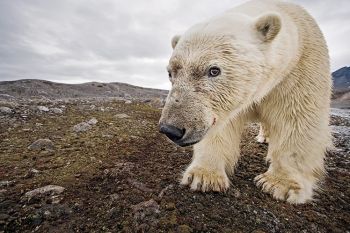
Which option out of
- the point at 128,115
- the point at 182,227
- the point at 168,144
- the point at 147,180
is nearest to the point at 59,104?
the point at 128,115

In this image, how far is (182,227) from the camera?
1.97 meters

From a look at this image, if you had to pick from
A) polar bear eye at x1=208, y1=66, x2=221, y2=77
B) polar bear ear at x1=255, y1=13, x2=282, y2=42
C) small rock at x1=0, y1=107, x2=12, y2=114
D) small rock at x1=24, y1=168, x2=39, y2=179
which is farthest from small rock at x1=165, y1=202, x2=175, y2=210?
small rock at x1=0, y1=107, x2=12, y2=114

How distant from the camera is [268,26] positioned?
8.87 ft

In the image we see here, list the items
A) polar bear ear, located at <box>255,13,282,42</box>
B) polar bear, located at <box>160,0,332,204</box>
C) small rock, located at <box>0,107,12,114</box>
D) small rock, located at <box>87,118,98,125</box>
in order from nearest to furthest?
polar bear, located at <box>160,0,332,204</box> < polar bear ear, located at <box>255,13,282,42</box> < small rock, located at <box>87,118,98,125</box> < small rock, located at <box>0,107,12,114</box>

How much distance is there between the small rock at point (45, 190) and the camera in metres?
2.32

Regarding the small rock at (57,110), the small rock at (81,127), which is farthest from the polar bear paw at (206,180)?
the small rock at (57,110)

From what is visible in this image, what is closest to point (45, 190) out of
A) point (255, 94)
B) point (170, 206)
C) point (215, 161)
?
point (170, 206)

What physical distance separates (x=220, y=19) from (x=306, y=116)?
48.1 inches

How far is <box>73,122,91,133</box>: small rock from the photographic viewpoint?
4.18m

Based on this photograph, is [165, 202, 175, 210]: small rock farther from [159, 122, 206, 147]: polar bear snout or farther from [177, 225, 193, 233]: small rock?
[159, 122, 206, 147]: polar bear snout

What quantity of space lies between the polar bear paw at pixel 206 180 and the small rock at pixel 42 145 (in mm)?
1660

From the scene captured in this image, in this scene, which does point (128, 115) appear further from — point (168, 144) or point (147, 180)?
point (147, 180)

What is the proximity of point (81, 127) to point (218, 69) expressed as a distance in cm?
250

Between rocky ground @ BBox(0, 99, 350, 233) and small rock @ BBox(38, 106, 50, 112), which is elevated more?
small rock @ BBox(38, 106, 50, 112)
